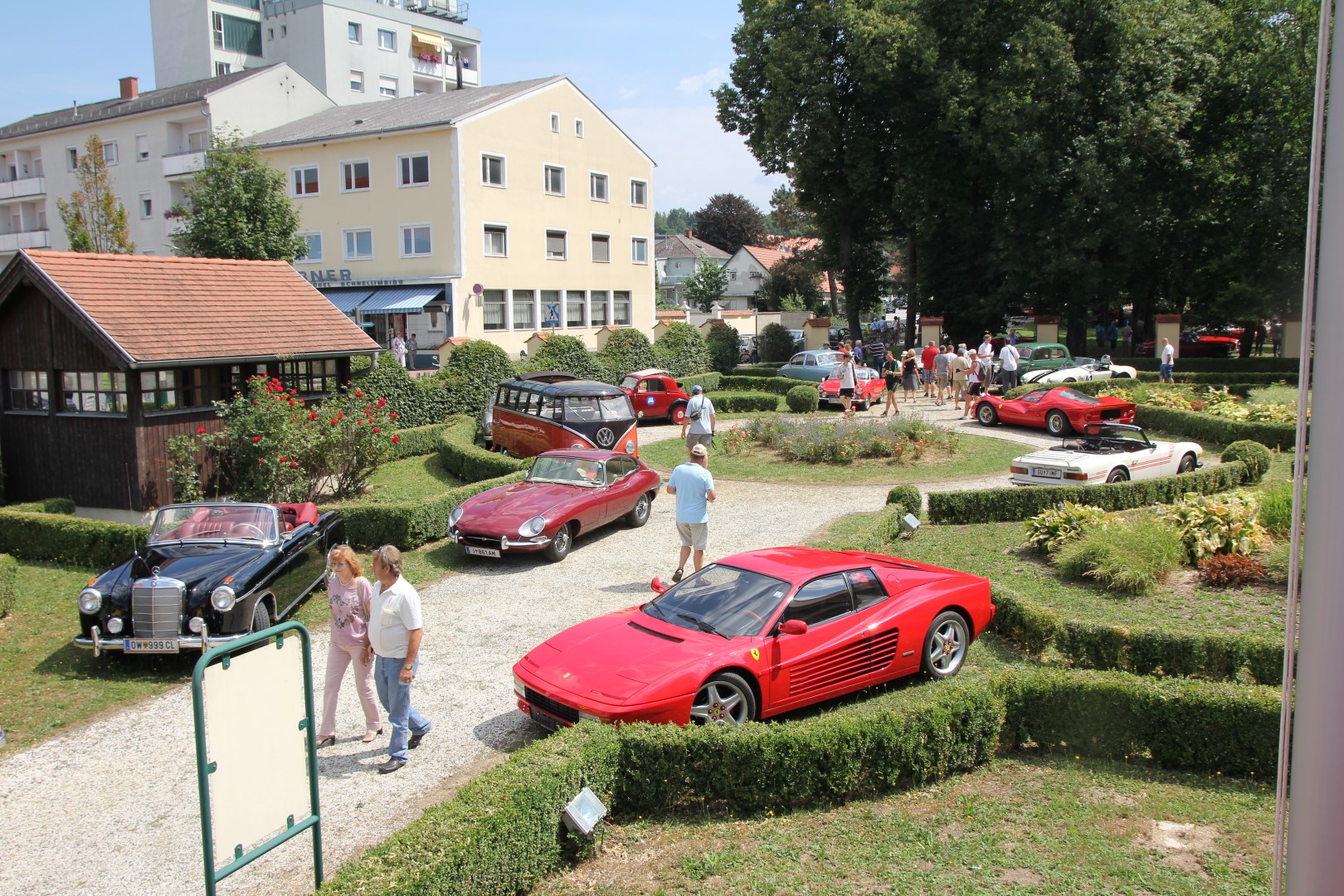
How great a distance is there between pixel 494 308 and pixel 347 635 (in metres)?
32.5

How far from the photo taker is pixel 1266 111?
3672 centimetres

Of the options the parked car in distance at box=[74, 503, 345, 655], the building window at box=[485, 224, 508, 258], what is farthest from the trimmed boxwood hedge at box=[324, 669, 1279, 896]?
the building window at box=[485, 224, 508, 258]

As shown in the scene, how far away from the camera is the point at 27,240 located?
177 ft

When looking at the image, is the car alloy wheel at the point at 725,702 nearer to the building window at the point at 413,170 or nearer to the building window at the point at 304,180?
the building window at the point at 413,170

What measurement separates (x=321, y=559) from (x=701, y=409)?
8.33 meters

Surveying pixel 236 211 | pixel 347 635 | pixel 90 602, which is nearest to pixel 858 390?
pixel 236 211

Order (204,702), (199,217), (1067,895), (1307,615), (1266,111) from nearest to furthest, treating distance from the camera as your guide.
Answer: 1. (1307,615)
2. (204,702)
3. (1067,895)
4. (199,217)
5. (1266,111)

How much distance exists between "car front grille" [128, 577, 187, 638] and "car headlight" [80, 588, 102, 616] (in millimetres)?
399

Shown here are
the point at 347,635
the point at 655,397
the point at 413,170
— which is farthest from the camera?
the point at 413,170

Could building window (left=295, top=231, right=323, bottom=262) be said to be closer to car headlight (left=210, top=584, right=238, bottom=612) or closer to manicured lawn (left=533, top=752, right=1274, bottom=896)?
car headlight (left=210, top=584, right=238, bottom=612)

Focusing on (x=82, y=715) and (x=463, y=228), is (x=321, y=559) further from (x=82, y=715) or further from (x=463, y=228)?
(x=463, y=228)

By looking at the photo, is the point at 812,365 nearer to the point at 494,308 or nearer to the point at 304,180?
the point at 494,308

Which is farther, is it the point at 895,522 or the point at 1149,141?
the point at 1149,141

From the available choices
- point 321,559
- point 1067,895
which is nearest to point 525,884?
point 1067,895
